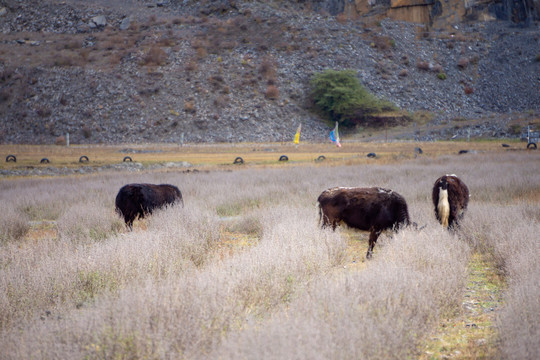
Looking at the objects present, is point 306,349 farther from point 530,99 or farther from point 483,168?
point 530,99

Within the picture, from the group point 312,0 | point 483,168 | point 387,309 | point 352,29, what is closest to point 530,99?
point 352,29

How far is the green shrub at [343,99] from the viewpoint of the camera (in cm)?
5922

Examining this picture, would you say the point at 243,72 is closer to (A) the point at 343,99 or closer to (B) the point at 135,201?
(A) the point at 343,99

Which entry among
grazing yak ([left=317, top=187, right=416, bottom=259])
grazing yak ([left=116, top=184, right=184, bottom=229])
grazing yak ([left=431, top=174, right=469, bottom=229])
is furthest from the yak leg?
grazing yak ([left=116, top=184, right=184, bottom=229])

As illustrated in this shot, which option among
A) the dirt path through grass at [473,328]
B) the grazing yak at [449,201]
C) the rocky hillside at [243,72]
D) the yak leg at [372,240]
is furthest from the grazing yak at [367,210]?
the rocky hillside at [243,72]

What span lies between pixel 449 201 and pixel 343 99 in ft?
171

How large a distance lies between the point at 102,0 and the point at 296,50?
47870 millimetres

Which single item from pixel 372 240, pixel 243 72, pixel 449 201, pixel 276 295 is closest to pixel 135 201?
pixel 372 240

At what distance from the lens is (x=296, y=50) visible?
68.1 metres

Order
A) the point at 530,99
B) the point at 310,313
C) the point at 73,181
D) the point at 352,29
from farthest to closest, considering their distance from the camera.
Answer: the point at 352,29
the point at 530,99
the point at 73,181
the point at 310,313

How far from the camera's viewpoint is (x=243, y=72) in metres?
62.5

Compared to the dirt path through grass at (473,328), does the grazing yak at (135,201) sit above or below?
above

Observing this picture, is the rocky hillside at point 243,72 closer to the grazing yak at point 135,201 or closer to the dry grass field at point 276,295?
the grazing yak at point 135,201

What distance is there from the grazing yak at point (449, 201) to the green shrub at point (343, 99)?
168 feet
